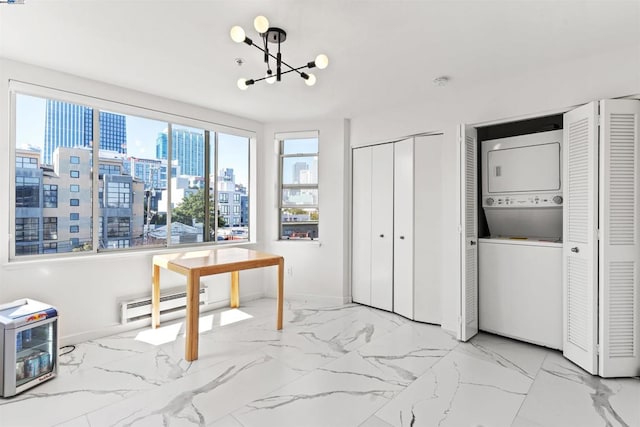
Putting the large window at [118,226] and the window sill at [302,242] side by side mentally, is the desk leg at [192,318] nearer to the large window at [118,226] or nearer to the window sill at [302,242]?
the large window at [118,226]

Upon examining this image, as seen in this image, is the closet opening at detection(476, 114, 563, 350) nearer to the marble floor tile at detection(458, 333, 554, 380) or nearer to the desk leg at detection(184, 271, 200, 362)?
the marble floor tile at detection(458, 333, 554, 380)

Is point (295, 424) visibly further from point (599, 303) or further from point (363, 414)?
point (599, 303)

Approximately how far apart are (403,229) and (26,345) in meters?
3.47

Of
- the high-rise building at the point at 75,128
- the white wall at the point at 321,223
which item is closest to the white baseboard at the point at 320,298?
the white wall at the point at 321,223

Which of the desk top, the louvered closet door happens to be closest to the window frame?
the desk top

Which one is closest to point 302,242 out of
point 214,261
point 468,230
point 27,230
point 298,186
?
point 298,186

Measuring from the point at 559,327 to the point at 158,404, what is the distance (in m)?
3.19

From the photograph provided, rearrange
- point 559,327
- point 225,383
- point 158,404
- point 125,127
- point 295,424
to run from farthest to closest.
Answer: point 125,127
point 559,327
point 225,383
point 158,404
point 295,424

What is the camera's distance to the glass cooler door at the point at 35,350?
2243mm

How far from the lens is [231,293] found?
420cm

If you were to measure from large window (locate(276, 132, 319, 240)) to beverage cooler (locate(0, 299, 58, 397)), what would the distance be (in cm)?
278

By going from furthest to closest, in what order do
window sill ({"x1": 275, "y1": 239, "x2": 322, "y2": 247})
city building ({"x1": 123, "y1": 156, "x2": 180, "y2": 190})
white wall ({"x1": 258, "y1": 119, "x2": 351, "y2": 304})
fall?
1. window sill ({"x1": 275, "y1": 239, "x2": 322, "y2": 247})
2. white wall ({"x1": 258, "y1": 119, "x2": 351, "y2": 304})
3. city building ({"x1": 123, "y1": 156, "x2": 180, "y2": 190})

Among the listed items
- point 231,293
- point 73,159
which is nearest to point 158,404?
point 231,293

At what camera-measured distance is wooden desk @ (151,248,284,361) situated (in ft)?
8.84
